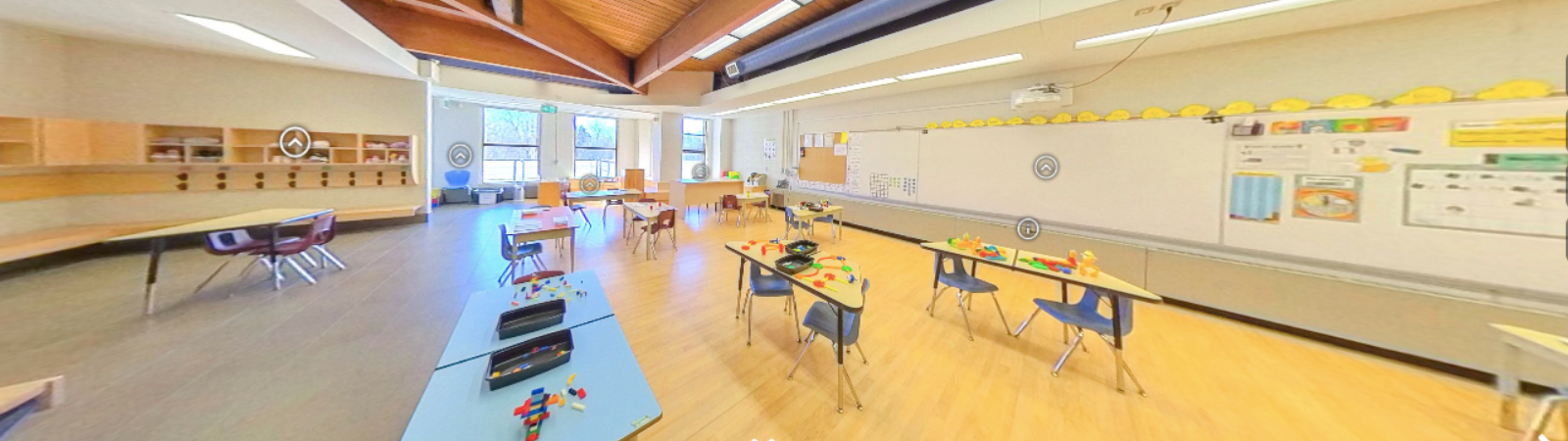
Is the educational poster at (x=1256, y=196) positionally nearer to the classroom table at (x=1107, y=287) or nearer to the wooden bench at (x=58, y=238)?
the classroom table at (x=1107, y=287)

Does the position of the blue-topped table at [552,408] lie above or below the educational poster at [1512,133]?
below

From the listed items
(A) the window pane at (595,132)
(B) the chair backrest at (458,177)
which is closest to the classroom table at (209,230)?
(B) the chair backrest at (458,177)

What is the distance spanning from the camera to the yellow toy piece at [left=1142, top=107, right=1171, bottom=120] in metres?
4.11

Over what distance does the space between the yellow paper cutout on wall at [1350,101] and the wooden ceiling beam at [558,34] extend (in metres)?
7.10

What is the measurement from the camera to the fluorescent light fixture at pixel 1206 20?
2.83 meters

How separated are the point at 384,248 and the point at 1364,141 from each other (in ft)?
34.6

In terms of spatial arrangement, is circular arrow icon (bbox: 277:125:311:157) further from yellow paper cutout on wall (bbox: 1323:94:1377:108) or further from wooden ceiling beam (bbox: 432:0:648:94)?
yellow paper cutout on wall (bbox: 1323:94:1377:108)

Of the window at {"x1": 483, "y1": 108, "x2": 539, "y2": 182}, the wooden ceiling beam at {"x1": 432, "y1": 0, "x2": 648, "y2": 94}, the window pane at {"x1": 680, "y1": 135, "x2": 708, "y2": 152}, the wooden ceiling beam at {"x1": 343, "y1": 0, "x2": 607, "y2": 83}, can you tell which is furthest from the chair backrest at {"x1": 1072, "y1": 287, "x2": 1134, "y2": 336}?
the window at {"x1": 483, "y1": 108, "x2": 539, "y2": 182}

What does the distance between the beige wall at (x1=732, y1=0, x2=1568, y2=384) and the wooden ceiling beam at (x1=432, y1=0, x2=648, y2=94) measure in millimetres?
5782

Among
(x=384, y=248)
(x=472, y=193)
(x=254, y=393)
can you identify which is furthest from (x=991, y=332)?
(x=472, y=193)

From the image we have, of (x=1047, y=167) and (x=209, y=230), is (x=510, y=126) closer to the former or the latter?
(x=209, y=230)

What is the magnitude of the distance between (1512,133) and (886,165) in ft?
17.9

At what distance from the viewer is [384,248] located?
5.53 meters

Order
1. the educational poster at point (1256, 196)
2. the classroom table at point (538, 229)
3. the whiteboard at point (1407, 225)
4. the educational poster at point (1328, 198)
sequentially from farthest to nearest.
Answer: the classroom table at point (538, 229)
the educational poster at point (1256, 196)
the educational poster at point (1328, 198)
the whiteboard at point (1407, 225)
